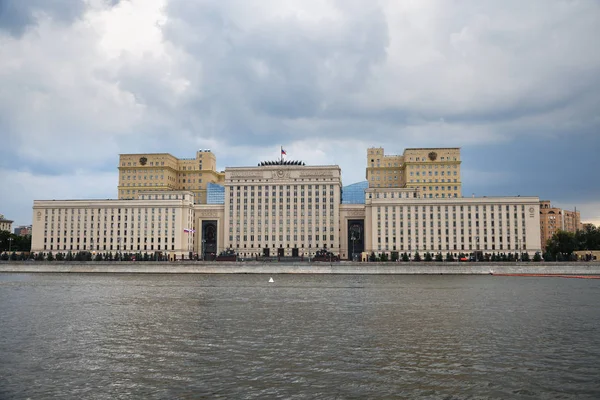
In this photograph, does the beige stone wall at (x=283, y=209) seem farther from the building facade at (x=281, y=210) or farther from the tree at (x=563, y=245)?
the tree at (x=563, y=245)

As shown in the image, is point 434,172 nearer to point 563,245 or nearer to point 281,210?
point 563,245

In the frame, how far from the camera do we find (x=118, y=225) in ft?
578

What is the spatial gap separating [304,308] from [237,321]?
35.5ft

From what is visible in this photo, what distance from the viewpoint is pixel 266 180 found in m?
182

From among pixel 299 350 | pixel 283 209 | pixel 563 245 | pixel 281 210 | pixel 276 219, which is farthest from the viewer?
pixel 281 210

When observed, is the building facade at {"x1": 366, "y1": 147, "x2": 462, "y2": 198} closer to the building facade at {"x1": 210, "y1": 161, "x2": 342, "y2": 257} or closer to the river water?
the building facade at {"x1": 210, "y1": 161, "x2": 342, "y2": 257}

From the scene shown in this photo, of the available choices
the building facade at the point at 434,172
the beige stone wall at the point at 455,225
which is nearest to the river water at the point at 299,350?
the beige stone wall at the point at 455,225

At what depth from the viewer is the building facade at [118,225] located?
173625 mm

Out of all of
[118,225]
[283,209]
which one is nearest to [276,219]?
[283,209]

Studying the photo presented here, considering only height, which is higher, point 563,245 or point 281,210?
point 281,210

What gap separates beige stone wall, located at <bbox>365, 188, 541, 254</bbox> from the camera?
162m

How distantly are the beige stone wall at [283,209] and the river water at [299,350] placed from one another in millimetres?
120515

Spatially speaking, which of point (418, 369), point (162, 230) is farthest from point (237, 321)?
point (162, 230)

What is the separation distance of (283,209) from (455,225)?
51.7m
